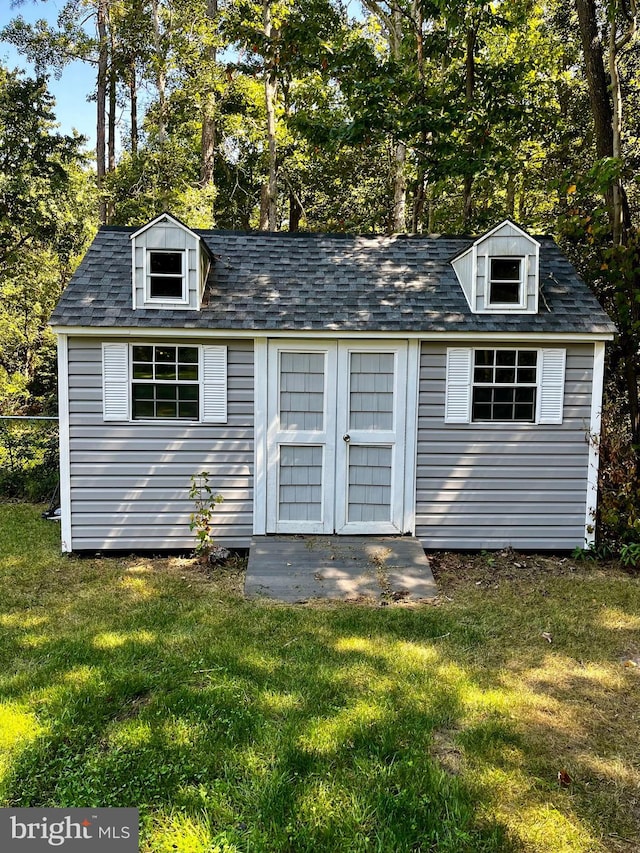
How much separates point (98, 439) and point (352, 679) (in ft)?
13.4

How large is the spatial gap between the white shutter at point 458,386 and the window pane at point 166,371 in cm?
315

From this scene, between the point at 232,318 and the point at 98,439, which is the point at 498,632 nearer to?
the point at 232,318

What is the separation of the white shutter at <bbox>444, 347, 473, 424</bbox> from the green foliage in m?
2.84

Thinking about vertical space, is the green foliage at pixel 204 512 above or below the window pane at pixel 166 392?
below

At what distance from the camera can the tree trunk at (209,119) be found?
15305 mm

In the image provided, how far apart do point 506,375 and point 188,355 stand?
3678mm

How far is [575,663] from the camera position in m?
4.22

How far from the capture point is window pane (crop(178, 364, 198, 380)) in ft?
21.4

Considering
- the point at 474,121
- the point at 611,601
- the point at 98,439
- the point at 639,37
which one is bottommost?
the point at 611,601

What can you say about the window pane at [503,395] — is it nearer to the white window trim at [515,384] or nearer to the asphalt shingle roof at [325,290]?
the white window trim at [515,384]

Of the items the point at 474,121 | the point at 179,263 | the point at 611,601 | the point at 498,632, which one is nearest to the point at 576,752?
the point at 498,632

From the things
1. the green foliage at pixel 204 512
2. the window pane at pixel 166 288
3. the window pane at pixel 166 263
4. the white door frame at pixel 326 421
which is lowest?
the green foliage at pixel 204 512

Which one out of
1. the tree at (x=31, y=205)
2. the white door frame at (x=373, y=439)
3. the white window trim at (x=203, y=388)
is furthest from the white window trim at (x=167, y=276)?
the tree at (x=31, y=205)

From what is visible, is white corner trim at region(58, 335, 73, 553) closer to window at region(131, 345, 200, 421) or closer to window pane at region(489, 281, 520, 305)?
window at region(131, 345, 200, 421)
